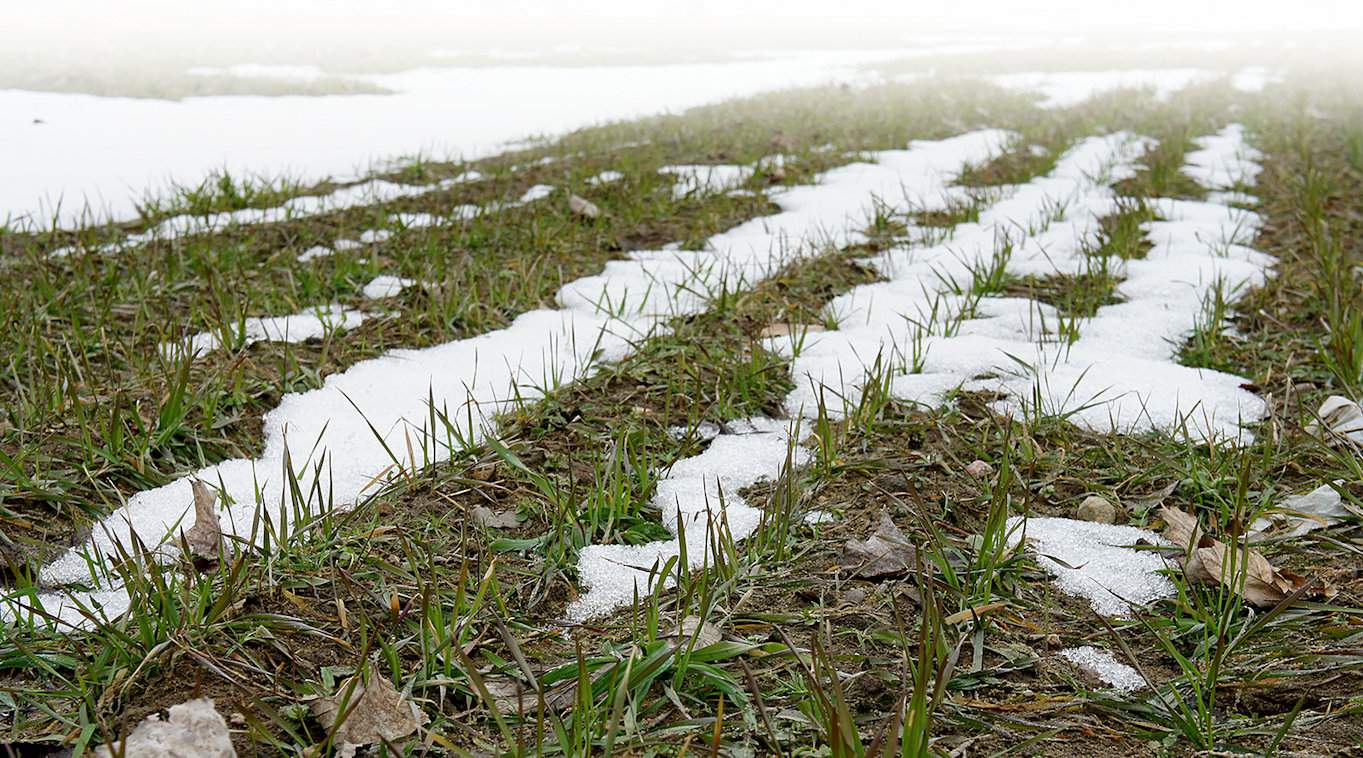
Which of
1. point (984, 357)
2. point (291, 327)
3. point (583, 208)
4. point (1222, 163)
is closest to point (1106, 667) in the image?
point (984, 357)

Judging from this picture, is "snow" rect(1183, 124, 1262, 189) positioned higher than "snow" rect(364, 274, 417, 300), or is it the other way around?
"snow" rect(364, 274, 417, 300)

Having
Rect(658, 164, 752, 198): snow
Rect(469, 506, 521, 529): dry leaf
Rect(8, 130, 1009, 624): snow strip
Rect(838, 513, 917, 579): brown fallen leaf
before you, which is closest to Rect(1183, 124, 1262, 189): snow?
Rect(658, 164, 752, 198): snow

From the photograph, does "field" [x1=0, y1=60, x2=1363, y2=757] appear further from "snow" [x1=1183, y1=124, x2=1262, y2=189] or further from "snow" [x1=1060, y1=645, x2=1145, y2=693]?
"snow" [x1=1183, y1=124, x2=1262, y2=189]

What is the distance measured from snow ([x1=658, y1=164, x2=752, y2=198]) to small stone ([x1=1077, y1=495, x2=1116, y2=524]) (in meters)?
3.46

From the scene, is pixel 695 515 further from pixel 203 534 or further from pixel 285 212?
pixel 285 212

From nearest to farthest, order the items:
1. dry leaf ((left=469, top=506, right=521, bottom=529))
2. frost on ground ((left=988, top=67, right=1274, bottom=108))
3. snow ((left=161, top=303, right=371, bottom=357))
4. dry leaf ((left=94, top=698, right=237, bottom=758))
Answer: dry leaf ((left=94, top=698, right=237, bottom=758)), dry leaf ((left=469, top=506, right=521, bottom=529)), snow ((left=161, top=303, right=371, bottom=357)), frost on ground ((left=988, top=67, right=1274, bottom=108))

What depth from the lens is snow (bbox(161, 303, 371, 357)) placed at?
2744mm

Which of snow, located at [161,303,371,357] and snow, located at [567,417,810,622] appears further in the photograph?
snow, located at [161,303,371,357]

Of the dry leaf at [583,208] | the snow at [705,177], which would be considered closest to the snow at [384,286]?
the dry leaf at [583,208]

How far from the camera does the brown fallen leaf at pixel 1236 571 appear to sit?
4.96 ft

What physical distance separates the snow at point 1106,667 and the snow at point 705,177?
3.90 metres

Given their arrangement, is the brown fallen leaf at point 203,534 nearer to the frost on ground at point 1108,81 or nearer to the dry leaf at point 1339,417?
the dry leaf at point 1339,417

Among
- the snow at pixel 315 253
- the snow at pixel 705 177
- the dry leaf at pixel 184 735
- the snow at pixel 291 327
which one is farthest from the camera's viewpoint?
the snow at pixel 705 177

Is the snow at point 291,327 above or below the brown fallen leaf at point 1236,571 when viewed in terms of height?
above
